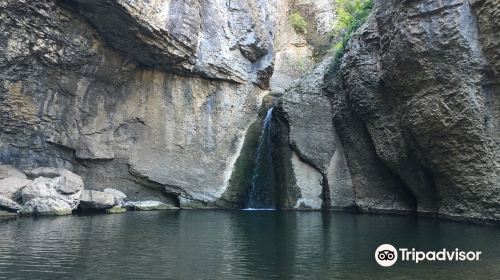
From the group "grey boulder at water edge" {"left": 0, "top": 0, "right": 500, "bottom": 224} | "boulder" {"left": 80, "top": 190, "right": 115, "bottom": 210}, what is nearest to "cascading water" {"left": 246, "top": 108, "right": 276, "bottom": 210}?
"grey boulder at water edge" {"left": 0, "top": 0, "right": 500, "bottom": 224}

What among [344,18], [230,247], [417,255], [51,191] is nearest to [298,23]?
[344,18]

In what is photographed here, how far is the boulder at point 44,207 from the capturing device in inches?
830

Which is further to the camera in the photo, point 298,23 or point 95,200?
point 298,23

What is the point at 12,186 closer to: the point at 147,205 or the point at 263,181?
the point at 147,205

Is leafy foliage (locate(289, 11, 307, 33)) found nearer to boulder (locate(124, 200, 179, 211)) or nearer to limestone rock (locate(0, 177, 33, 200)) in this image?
boulder (locate(124, 200, 179, 211))

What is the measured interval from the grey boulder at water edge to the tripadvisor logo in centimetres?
722

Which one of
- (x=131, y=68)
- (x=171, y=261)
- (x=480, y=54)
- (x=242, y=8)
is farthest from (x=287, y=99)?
(x=171, y=261)

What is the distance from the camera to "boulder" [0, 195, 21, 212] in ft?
68.0

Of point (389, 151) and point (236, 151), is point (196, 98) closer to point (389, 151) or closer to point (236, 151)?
point (236, 151)

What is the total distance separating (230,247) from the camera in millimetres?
12883

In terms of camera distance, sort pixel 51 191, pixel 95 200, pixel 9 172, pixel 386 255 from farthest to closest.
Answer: pixel 9 172
pixel 95 200
pixel 51 191
pixel 386 255

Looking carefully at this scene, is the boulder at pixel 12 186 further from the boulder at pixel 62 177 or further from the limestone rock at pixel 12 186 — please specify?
the boulder at pixel 62 177

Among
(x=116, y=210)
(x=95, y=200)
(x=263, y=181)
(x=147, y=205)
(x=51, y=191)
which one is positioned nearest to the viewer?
(x=51, y=191)

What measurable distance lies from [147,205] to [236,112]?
7.50m
